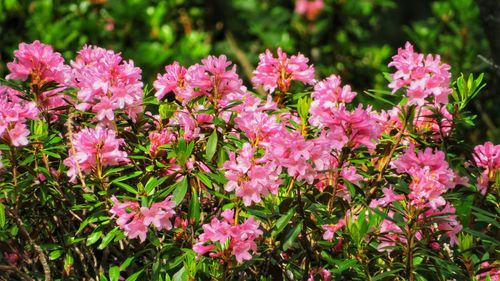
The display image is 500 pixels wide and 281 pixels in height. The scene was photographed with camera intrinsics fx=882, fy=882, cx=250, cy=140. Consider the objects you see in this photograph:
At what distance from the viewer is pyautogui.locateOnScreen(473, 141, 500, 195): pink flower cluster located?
10.2ft

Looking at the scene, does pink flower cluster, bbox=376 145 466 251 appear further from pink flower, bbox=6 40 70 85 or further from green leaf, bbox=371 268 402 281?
pink flower, bbox=6 40 70 85

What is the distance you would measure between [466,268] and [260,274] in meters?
0.72

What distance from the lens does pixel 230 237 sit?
2.77m

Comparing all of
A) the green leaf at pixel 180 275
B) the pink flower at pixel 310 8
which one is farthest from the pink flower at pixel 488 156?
the pink flower at pixel 310 8

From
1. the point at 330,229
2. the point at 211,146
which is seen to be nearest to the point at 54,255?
the point at 211,146

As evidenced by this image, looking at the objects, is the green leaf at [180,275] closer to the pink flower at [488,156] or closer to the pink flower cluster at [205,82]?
the pink flower cluster at [205,82]

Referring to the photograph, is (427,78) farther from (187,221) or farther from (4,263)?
(4,263)

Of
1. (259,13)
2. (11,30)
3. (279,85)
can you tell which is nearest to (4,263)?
(279,85)

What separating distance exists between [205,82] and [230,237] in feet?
1.86

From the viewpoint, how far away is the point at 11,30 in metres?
Result: 7.18

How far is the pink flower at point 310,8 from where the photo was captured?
28.0 ft

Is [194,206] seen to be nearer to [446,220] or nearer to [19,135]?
[19,135]

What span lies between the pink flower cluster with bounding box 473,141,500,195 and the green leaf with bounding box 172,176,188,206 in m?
1.05

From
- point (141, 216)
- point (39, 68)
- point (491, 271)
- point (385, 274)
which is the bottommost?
point (491, 271)
